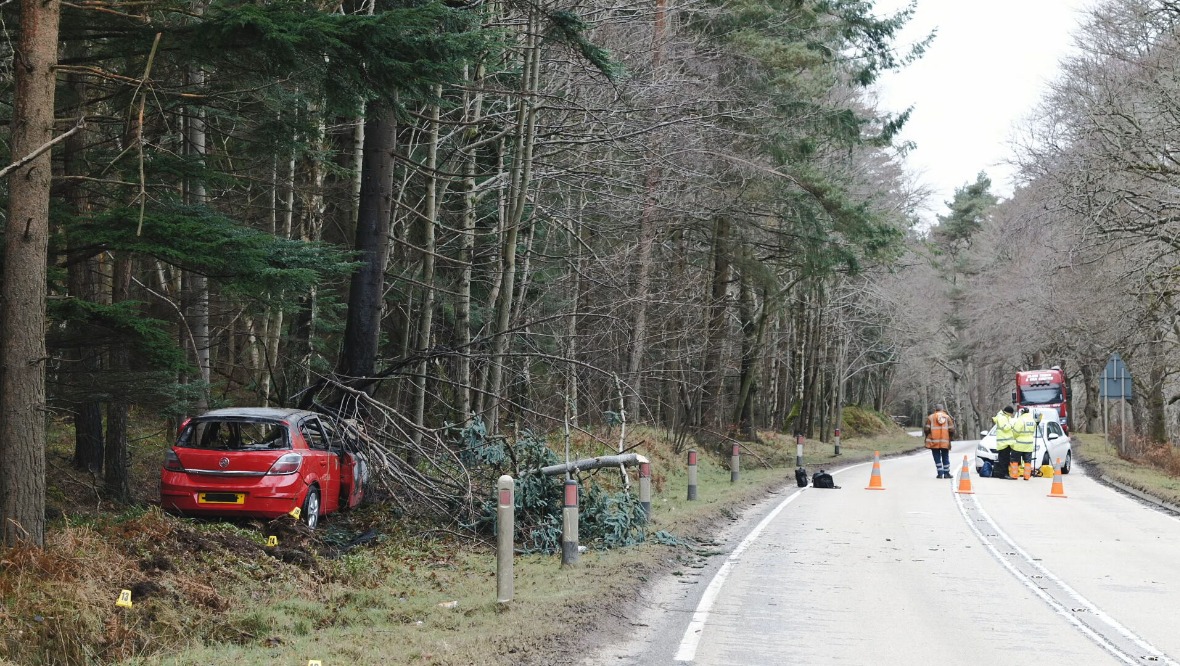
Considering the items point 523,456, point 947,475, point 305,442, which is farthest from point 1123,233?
point 305,442

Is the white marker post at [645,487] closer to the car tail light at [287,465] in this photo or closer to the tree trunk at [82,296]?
the car tail light at [287,465]

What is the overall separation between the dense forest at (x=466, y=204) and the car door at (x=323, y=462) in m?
0.66

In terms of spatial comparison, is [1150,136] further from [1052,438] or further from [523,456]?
[523,456]

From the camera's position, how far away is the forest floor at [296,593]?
7480 mm

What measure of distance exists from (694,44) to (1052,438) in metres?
15.9

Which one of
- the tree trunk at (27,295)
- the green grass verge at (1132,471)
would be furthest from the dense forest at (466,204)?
the green grass verge at (1132,471)

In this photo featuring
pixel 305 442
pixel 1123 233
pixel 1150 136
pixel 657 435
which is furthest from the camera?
pixel 657 435

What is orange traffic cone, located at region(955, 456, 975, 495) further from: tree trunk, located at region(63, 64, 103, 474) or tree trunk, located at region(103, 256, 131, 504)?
tree trunk, located at region(63, 64, 103, 474)

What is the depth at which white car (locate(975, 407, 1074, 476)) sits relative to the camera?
28703mm

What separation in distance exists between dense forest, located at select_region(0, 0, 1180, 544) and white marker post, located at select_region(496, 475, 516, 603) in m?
3.43

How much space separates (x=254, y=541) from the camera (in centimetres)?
1130

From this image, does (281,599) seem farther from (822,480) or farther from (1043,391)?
(1043,391)

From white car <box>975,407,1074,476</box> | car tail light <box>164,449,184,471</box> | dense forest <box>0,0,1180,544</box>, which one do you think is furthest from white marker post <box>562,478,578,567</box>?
white car <box>975,407,1074,476</box>

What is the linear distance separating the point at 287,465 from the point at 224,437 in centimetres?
113
